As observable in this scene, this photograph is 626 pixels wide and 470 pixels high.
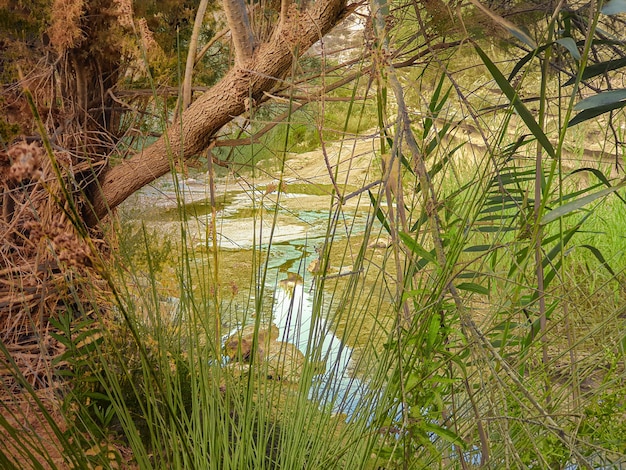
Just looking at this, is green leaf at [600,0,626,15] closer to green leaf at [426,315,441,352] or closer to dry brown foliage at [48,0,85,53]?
green leaf at [426,315,441,352]

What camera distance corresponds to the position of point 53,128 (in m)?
1.88

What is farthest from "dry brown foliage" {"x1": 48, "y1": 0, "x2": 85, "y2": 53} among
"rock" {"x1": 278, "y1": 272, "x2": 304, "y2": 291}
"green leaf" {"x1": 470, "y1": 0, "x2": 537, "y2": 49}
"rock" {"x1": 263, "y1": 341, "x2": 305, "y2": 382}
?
"green leaf" {"x1": 470, "y1": 0, "x2": 537, "y2": 49}

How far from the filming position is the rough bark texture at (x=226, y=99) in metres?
1.43

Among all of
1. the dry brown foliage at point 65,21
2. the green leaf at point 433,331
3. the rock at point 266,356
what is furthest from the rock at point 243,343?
the dry brown foliage at point 65,21

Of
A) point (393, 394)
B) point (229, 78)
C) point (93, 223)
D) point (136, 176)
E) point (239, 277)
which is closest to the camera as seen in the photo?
point (393, 394)

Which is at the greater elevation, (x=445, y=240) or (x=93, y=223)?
(x=445, y=240)

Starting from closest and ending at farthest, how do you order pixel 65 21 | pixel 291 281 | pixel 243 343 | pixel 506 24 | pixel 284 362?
1. pixel 506 24
2. pixel 284 362
3. pixel 65 21
4. pixel 291 281
5. pixel 243 343

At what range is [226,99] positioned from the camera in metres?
1.63

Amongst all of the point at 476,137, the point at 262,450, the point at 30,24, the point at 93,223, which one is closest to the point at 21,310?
the point at 93,223

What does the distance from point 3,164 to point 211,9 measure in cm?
82

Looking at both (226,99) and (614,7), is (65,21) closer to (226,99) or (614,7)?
(226,99)

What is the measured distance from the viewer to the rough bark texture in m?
1.43

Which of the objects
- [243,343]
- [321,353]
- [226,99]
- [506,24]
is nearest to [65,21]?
[226,99]

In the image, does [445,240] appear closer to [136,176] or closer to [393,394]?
[393,394]
